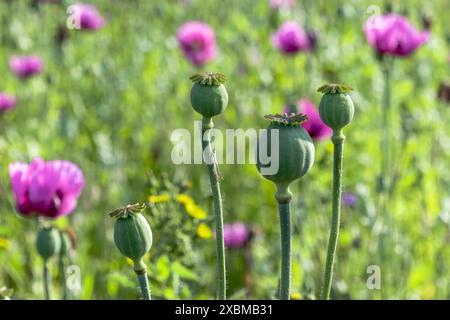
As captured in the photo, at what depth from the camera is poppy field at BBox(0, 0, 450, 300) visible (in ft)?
2.05

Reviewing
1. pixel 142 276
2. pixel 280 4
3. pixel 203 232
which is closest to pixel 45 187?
pixel 203 232

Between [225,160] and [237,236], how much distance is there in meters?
0.56

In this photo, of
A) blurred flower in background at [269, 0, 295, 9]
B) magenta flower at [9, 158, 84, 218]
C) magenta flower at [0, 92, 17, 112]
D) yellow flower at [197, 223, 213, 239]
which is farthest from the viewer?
blurred flower in background at [269, 0, 295, 9]

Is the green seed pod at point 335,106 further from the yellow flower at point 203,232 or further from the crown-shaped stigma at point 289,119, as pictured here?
the yellow flower at point 203,232

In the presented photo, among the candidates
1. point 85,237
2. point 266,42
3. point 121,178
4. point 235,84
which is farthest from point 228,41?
point 85,237

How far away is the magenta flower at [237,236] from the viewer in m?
1.52

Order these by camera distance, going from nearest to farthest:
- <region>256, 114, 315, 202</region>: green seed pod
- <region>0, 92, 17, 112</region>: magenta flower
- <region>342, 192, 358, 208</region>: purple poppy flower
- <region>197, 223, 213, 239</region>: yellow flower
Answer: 1. <region>256, 114, 315, 202</region>: green seed pod
2. <region>197, 223, 213, 239</region>: yellow flower
3. <region>342, 192, 358, 208</region>: purple poppy flower
4. <region>0, 92, 17, 112</region>: magenta flower

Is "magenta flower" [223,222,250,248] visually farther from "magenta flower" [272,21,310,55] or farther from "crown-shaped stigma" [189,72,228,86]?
"crown-shaped stigma" [189,72,228,86]

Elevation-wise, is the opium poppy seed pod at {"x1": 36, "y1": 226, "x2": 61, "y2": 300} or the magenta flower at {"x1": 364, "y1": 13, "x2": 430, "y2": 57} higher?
the magenta flower at {"x1": 364, "y1": 13, "x2": 430, "y2": 57}

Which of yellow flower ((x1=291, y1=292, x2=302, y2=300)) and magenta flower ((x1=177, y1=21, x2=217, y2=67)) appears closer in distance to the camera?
yellow flower ((x1=291, y1=292, x2=302, y2=300))

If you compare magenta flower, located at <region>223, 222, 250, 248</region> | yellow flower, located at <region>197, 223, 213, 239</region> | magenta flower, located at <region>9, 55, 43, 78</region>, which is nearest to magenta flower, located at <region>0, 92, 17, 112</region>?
magenta flower, located at <region>9, 55, 43, 78</region>

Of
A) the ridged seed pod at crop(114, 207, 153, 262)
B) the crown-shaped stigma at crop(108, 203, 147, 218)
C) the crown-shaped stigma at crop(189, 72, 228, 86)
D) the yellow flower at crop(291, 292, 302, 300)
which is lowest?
the yellow flower at crop(291, 292, 302, 300)

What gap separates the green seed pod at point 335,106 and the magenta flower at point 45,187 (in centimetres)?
51
